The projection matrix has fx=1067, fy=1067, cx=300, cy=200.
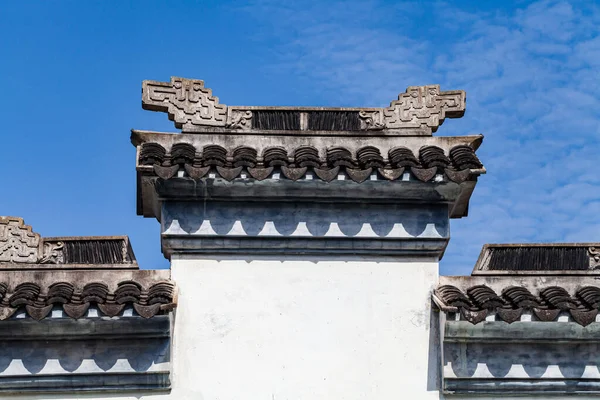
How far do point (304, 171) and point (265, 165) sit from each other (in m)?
0.47

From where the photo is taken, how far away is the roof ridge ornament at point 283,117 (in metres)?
13.4

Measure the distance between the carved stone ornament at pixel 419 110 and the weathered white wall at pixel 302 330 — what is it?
184 cm

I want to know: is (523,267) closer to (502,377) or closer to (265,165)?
(502,377)

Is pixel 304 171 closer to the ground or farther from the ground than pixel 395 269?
farther from the ground

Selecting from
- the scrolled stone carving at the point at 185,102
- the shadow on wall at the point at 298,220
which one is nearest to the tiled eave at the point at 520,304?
the shadow on wall at the point at 298,220

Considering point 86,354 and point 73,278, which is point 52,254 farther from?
point 86,354

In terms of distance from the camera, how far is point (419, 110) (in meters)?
13.5

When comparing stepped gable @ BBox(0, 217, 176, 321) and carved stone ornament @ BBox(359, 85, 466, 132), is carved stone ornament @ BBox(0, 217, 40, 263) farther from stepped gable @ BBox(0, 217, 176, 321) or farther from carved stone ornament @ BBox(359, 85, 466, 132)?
carved stone ornament @ BBox(359, 85, 466, 132)

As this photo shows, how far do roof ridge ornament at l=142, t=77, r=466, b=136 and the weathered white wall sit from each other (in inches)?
69.5

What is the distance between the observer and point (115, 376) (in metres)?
12.0

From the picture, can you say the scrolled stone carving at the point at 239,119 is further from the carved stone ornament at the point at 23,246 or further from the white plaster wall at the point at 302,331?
the carved stone ornament at the point at 23,246

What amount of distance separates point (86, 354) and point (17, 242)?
179 centimetres

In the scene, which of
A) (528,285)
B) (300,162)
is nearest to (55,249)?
(300,162)

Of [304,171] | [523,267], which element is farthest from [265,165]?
[523,267]
